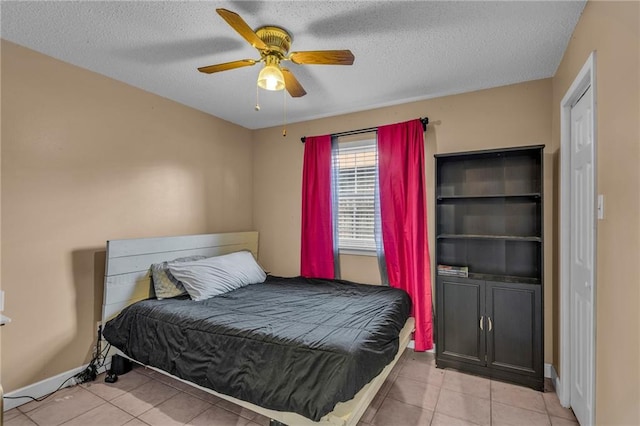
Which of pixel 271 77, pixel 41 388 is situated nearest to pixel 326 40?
pixel 271 77

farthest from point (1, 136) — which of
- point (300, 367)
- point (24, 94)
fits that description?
point (300, 367)

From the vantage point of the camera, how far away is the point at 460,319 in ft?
8.98

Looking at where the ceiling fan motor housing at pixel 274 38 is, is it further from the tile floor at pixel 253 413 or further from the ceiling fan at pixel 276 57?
the tile floor at pixel 253 413

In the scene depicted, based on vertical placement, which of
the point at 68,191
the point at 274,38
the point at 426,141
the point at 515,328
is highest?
the point at 274,38

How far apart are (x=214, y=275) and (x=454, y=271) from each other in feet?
7.32

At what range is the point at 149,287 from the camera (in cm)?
289

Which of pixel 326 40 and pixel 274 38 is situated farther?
pixel 326 40

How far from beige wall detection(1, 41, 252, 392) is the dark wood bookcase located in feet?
9.22

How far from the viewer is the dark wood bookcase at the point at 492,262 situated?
249 cm

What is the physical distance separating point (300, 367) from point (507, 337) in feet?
6.09

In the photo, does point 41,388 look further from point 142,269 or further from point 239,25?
point 239,25

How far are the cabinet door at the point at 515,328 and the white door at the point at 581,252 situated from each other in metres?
0.30

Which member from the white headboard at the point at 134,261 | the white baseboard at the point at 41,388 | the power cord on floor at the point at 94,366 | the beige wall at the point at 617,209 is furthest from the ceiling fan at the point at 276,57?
the white baseboard at the point at 41,388

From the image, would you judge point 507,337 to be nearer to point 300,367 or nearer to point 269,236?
point 300,367
